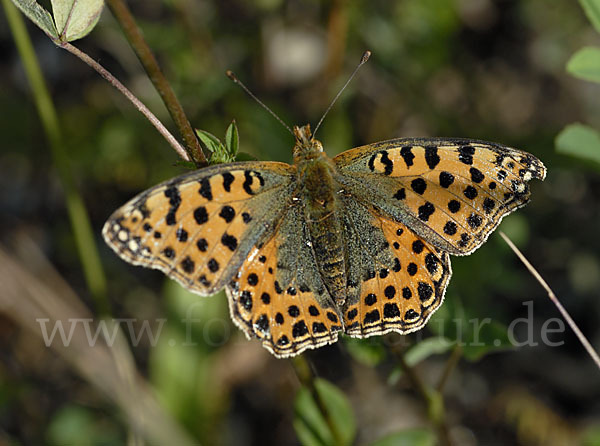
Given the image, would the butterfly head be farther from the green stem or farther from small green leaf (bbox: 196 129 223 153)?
the green stem

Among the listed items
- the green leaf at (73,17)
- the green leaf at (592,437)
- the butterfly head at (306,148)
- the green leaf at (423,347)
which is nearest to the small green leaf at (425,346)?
the green leaf at (423,347)

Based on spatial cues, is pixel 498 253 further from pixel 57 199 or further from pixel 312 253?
pixel 57 199

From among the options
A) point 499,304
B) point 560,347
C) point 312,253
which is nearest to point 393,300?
point 312,253

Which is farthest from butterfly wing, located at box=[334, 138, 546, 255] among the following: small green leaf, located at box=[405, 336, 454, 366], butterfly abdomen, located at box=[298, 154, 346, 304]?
small green leaf, located at box=[405, 336, 454, 366]

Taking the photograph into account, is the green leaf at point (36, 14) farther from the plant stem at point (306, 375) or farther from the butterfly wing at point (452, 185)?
the plant stem at point (306, 375)

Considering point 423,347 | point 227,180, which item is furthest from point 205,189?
point 423,347

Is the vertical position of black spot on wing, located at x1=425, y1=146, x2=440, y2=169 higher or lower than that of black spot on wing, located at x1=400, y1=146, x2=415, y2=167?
lower
